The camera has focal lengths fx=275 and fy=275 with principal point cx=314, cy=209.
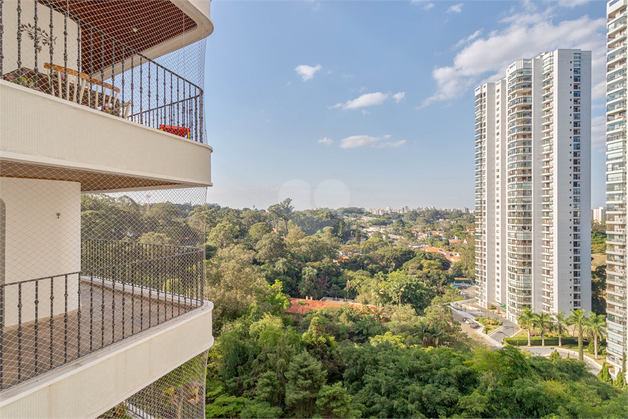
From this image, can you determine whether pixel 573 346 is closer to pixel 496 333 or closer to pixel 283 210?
pixel 496 333

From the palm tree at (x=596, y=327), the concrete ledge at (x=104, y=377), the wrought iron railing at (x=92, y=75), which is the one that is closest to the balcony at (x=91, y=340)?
the concrete ledge at (x=104, y=377)

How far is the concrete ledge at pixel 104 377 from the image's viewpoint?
5.30ft

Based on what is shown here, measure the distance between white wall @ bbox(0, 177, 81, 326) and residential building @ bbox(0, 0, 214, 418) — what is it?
12 millimetres

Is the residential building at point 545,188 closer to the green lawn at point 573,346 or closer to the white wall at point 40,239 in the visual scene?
the green lawn at point 573,346

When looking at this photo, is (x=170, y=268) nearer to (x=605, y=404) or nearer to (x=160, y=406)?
(x=160, y=406)

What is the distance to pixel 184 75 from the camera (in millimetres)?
3514

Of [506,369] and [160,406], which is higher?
[160,406]

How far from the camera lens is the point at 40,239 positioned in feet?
9.71

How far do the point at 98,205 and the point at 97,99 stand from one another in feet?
7.62

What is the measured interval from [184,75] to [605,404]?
10.6m

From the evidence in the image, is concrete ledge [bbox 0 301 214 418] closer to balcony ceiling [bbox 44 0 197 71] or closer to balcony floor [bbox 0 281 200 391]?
balcony floor [bbox 0 281 200 391]

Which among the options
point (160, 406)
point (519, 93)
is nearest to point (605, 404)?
point (160, 406)

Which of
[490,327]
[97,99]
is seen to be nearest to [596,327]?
[490,327]

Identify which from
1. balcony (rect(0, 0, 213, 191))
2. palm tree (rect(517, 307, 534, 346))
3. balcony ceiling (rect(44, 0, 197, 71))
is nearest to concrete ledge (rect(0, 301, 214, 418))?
balcony (rect(0, 0, 213, 191))
